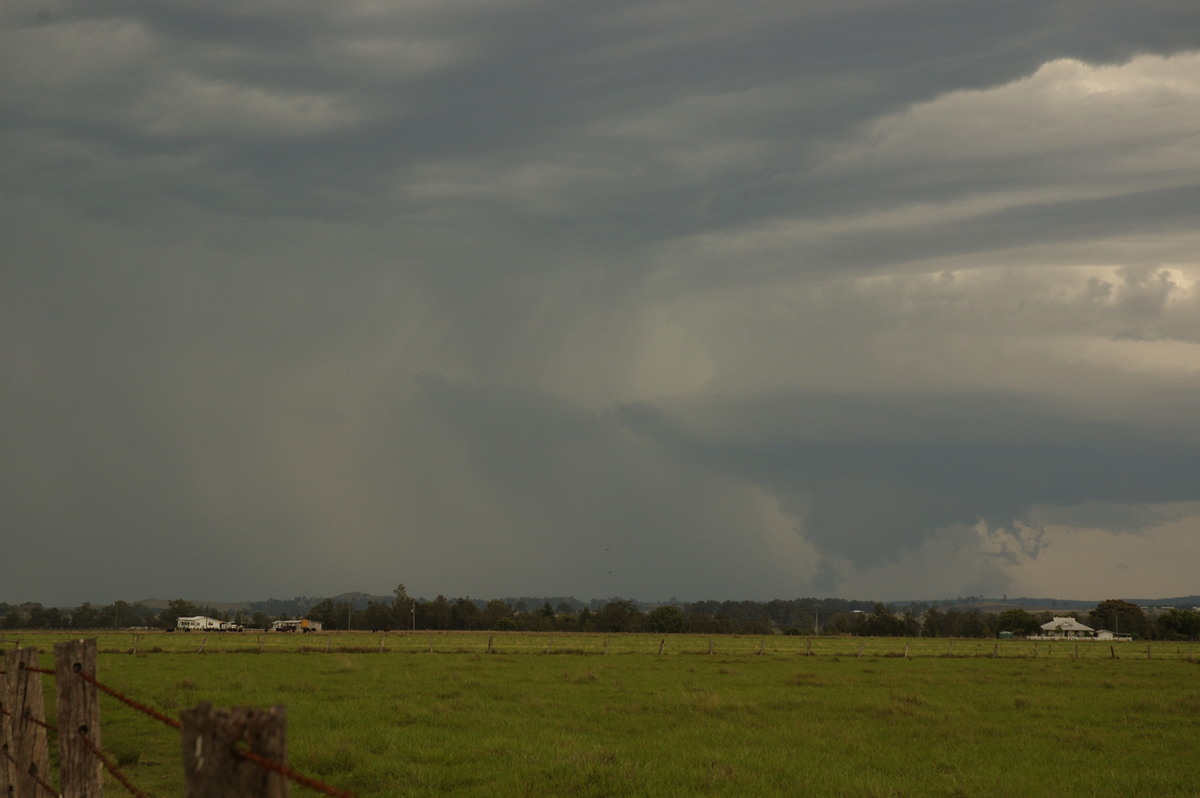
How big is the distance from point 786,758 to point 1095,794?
6191mm

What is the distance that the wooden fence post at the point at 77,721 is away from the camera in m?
6.89

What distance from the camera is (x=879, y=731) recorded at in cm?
2727

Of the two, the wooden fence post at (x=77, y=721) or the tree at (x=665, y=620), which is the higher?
the wooden fence post at (x=77, y=721)

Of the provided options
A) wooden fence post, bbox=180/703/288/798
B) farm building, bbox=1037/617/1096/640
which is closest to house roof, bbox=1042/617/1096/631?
farm building, bbox=1037/617/1096/640

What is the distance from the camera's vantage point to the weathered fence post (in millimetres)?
8164

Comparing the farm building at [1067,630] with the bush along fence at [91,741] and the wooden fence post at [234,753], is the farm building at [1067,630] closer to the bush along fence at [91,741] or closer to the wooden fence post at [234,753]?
the bush along fence at [91,741]

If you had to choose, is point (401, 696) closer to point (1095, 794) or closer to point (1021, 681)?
point (1095, 794)

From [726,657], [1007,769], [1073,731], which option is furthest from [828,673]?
[1007,769]

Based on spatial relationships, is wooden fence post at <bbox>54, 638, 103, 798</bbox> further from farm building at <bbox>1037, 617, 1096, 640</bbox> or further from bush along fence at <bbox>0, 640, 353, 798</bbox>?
farm building at <bbox>1037, 617, 1096, 640</bbox>

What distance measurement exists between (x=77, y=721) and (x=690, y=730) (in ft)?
70.2

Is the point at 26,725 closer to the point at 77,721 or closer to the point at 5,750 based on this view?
the point at 5,750

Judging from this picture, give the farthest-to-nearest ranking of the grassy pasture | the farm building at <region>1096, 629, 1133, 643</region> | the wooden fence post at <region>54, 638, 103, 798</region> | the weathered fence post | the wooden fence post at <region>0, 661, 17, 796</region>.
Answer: the farm building at <region>1096, 629, 1133, 643</region> → the grassy pasture → the wooden fence post at <region>0, 661, 17, 796</region> → the weathered fence post → the wooden fence post at <region>54, 638, 103, 798</region>

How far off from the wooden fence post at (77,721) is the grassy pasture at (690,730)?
469 inches

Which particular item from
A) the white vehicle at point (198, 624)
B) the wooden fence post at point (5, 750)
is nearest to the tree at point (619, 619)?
the white vehicle at point (198, 624)
